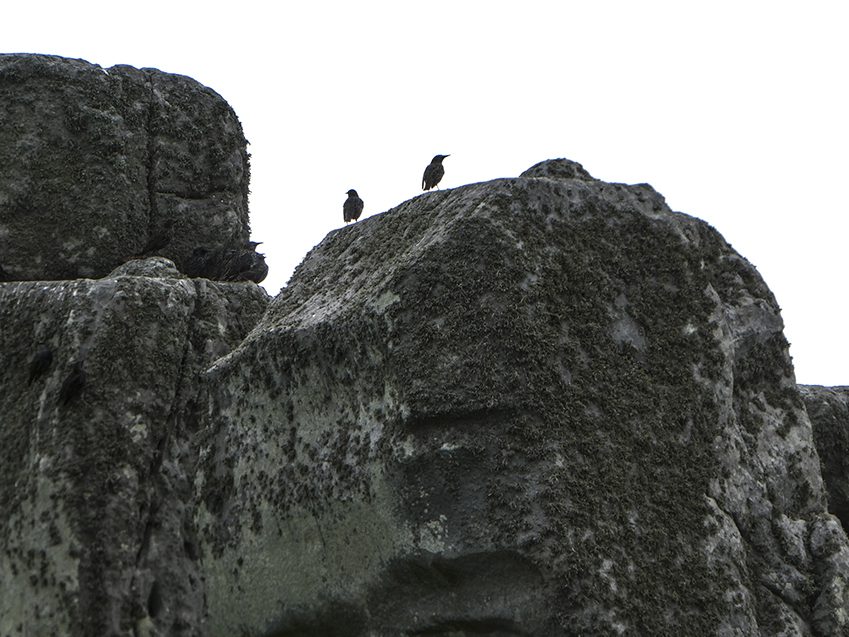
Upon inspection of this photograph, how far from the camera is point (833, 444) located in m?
8.54

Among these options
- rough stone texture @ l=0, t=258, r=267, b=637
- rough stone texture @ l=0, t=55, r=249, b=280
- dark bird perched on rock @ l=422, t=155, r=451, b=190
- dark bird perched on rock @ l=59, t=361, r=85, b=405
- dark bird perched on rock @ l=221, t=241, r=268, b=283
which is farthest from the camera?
dark bird perched on rock @ l=422, t=155, r=451, b=190

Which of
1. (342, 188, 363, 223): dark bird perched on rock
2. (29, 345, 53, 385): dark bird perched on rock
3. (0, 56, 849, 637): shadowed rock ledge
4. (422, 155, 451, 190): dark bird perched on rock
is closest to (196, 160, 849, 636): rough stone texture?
(0, 56, 849, 637): shadowed rock ledge

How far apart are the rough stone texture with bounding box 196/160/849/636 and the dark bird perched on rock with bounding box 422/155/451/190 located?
6698 mm

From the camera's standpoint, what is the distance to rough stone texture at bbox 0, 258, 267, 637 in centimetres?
648

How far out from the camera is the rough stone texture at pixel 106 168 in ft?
30.0

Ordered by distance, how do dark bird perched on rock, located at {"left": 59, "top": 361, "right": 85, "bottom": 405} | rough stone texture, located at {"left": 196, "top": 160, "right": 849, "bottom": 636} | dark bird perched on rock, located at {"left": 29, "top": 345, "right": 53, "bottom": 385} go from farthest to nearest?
1. dark bird perched on rock, located at {"left": 29, "top": 345, "right": 53, "bottom": 385}
2. dark bird perched on rock, located at {"left": 59, "top": 361, "right": 85, "bottom": 405}
3. rough stone texture, located at {"left": 196, "top": 160, "right": 849, "bottom": 636}

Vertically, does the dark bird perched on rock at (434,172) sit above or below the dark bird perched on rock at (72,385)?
above

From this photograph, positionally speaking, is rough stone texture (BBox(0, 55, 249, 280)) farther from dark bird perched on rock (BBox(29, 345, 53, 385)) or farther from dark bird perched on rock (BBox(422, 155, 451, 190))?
dark bird perched on rock (BBox(422, 155, 451, 190))

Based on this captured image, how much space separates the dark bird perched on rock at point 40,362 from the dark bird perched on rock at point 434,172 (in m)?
6.97

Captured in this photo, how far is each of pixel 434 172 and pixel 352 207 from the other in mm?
2485

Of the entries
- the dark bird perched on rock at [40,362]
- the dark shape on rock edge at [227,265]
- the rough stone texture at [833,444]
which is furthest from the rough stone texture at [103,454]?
the rough stone texture at [833,444]

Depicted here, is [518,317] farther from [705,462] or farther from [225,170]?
[225,170]

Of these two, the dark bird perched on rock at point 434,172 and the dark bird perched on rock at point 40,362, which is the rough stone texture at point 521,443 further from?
the dark bird perched on rock at point 434,172

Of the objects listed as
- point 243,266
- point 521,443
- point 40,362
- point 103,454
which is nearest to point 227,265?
point 243,266
